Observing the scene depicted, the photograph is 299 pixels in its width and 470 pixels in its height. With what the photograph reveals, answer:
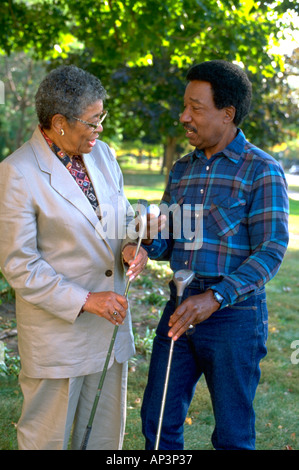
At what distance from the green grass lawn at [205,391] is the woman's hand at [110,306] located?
184 centimetres

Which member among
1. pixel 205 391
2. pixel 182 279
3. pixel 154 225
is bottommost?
pixel 205 391

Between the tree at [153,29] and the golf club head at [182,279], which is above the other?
the tree at [153,29]

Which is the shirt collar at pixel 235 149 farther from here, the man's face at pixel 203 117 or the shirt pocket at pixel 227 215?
the shirt pocket at pixel 227 215

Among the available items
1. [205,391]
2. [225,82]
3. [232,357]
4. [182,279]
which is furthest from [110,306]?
[205,391]

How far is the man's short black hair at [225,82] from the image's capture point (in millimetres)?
2613

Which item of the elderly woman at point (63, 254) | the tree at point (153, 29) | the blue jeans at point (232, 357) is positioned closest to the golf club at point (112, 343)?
the elderly woman at point (63, 254)

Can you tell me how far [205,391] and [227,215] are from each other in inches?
109

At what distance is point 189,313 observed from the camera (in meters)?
2.37

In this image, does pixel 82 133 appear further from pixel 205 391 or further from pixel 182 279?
pixel 205 391

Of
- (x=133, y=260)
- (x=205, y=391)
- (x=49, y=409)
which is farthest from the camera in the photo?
(x=205, y=391)

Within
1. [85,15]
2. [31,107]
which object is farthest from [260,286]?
[31,107]

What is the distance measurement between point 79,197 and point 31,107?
2311cm

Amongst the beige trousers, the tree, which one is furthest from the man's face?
the tree

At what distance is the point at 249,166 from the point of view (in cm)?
260
